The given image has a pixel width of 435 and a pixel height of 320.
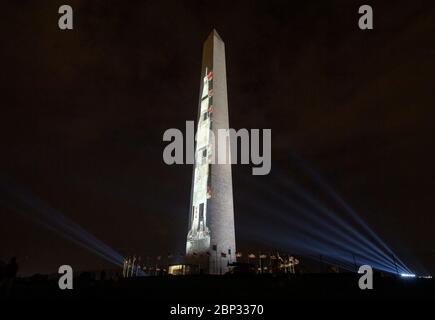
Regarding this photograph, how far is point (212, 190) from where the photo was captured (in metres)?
31.1

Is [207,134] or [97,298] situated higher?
[207,134]

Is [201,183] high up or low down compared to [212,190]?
up

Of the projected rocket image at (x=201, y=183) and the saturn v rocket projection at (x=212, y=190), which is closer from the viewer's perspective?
the saturn v rocket projection at (x=212, y=190)

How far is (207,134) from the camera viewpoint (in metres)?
33.9

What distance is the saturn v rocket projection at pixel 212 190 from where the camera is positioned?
30109mm

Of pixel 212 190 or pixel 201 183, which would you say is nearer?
pixel 212 190

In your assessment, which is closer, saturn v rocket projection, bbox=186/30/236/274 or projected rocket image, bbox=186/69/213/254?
saturn v rocket projection, bbox=186/30/236/274

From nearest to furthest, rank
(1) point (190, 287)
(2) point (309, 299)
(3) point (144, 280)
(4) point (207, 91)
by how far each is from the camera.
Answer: (2) point (309, 299) → (1) point (190, 287) → (3) point (144, 280) → (4) point (207, 91)

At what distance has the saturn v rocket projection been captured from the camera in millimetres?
30109
